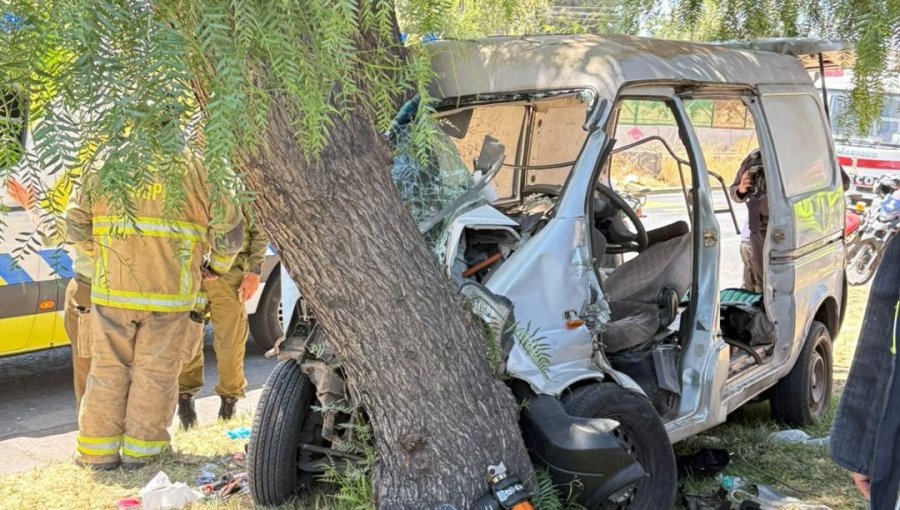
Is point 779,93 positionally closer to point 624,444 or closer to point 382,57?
point 624,444

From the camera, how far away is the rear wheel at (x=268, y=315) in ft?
25.6

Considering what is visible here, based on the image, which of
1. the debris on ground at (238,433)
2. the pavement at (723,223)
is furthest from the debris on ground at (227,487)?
the pavement at (723,223)

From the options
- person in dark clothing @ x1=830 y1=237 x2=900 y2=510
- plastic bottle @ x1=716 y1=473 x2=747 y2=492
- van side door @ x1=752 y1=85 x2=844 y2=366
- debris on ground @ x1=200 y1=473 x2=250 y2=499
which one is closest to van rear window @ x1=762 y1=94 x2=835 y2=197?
van side door @ x1=752 y1=85 x2=844 y2=366

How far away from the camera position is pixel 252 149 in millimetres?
2408

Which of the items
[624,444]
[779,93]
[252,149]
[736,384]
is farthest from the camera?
[779,93]

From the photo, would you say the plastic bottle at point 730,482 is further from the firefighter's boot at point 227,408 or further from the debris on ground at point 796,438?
the firefighter's boot at point 227,408

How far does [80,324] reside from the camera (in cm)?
524

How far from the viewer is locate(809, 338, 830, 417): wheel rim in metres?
5.83

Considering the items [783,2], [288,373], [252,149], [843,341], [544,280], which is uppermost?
[783,2]

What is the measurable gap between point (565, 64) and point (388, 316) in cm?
140


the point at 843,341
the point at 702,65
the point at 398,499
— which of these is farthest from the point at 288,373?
the point at 843,341

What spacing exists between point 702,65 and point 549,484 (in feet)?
6.94

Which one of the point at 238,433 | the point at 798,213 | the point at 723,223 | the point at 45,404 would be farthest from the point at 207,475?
the point at 723,223

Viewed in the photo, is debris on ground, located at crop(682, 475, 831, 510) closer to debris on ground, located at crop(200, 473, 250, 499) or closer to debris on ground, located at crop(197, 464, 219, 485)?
debris on ground, located at crop(200, 473, 250, 499)
